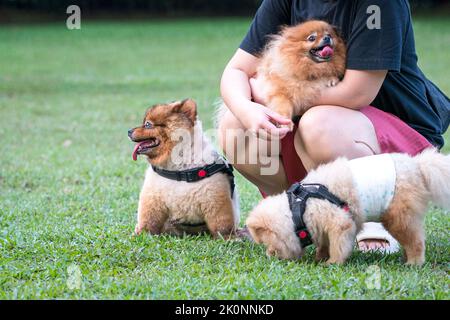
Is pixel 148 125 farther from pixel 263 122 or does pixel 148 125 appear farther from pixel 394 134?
pixel 394 134

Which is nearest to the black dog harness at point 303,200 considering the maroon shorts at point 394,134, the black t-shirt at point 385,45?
the maroon shorts at point 394,134

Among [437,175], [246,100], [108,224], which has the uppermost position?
[246,100]

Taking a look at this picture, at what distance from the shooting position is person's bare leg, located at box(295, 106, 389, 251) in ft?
11.0

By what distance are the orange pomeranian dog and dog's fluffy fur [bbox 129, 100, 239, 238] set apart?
439 mm

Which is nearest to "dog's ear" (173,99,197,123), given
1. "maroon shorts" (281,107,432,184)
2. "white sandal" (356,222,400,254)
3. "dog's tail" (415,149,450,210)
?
"maroon shorts" (281,107,432,184)

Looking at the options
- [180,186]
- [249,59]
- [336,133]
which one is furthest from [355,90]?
[180,186]

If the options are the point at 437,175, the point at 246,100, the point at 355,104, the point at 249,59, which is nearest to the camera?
the point at 437,175

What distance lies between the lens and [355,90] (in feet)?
11.0

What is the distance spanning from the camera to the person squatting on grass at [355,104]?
10.8ft

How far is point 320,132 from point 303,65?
35 cm
